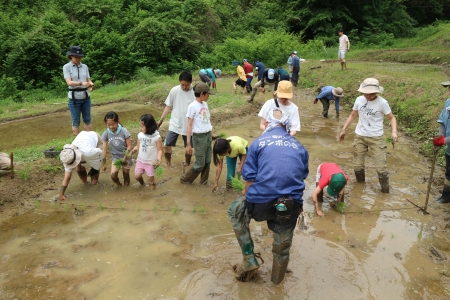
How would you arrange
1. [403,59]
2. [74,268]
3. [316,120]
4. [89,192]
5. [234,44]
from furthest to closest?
[234,44] < [403,59] < [316,120] < [89,192] < [74,268]

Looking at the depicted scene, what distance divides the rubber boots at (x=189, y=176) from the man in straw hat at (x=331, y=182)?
210cm

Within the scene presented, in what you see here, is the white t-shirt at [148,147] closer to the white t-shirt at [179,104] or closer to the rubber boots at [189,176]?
the rubber boots at [189,176]

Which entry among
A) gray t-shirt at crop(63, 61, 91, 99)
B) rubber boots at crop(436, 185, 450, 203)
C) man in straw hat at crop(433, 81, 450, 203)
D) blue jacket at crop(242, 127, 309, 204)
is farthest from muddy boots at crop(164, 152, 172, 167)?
rubber boots at crop(436, 185, 450, 203)

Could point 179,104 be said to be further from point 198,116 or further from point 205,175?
point 205,175

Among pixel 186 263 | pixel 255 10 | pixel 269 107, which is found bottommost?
pixel 186 263

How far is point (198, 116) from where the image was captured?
600cm

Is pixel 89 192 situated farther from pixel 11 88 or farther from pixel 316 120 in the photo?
pixel 11 88

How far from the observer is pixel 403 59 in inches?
773

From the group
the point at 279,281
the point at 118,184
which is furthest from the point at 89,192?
the point at 279,281

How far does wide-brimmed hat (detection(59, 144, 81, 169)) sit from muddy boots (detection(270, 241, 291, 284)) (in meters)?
3.58

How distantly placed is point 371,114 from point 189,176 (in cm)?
318

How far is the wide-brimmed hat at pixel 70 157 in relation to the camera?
5.71 metres

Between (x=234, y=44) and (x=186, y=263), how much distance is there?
2039 cm

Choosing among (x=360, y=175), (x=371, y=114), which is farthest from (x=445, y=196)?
(x=371, y=114)
